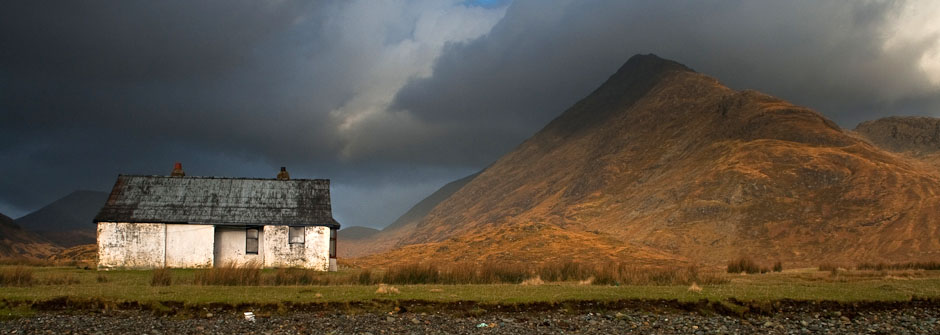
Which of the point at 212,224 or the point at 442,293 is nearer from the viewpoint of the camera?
the point at 442,293

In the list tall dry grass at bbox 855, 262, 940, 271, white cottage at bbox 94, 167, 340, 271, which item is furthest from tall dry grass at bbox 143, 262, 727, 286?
tall dry grass at bbox 855, 262, 940, 271

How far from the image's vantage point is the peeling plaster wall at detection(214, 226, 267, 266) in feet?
118

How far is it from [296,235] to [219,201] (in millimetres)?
4760

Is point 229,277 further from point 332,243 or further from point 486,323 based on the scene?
point 332,243

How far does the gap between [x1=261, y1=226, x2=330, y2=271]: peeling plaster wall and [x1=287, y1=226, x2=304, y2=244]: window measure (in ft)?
0.58

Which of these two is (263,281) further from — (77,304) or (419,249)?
(419,249)

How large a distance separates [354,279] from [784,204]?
62.8 metres

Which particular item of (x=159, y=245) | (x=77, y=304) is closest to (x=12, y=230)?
(x=159, y=245)

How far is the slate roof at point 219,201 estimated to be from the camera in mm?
35875

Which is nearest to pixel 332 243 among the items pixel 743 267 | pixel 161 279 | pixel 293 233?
pixel 293 233

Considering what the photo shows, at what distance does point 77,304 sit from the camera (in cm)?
1792

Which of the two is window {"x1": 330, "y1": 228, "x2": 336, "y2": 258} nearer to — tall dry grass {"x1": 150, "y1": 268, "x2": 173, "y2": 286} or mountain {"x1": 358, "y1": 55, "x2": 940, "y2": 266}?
tall dry grass {"x1": 150, "y1": 268, "x2": 173, "y2": 286}

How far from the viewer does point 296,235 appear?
36.3 meters

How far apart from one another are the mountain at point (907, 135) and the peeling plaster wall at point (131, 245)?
11084 cm
